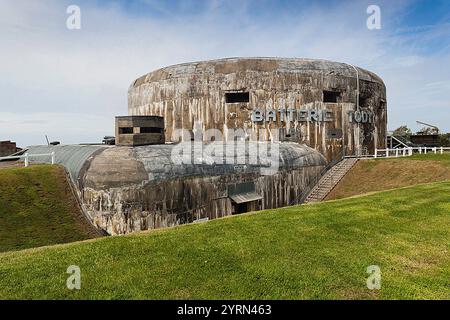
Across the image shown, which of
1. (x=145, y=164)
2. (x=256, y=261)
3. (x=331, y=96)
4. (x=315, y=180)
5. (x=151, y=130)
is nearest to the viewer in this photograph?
(x=256, y=261)

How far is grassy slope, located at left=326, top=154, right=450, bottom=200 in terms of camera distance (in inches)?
908

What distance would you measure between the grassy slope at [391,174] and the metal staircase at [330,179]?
40cm

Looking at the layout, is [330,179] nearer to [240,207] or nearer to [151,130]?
[240,207]

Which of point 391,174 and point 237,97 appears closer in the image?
point 391,174

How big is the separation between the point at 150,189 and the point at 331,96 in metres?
22.3

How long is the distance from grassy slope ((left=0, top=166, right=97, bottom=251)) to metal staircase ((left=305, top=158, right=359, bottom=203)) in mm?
16093

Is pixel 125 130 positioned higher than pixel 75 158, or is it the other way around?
pixel 125 130

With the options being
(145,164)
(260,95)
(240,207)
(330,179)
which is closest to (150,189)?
(145,164)

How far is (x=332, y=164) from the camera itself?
1196 inches

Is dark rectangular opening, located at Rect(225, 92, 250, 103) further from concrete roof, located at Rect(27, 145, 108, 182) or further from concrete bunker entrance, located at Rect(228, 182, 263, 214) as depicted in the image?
concrete roof, located at Rect(27, 145, 108, 182)

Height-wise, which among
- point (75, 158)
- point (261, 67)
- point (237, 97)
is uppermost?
point (261, 67)

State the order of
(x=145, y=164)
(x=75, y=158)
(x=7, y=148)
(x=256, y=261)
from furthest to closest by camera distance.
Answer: (x=7, y=148) → (x=75, y=158) → (x=145, y=164) → (x=256, y=261)

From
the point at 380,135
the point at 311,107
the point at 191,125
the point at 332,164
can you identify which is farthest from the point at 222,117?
the point at 380,135

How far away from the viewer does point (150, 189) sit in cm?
1666
